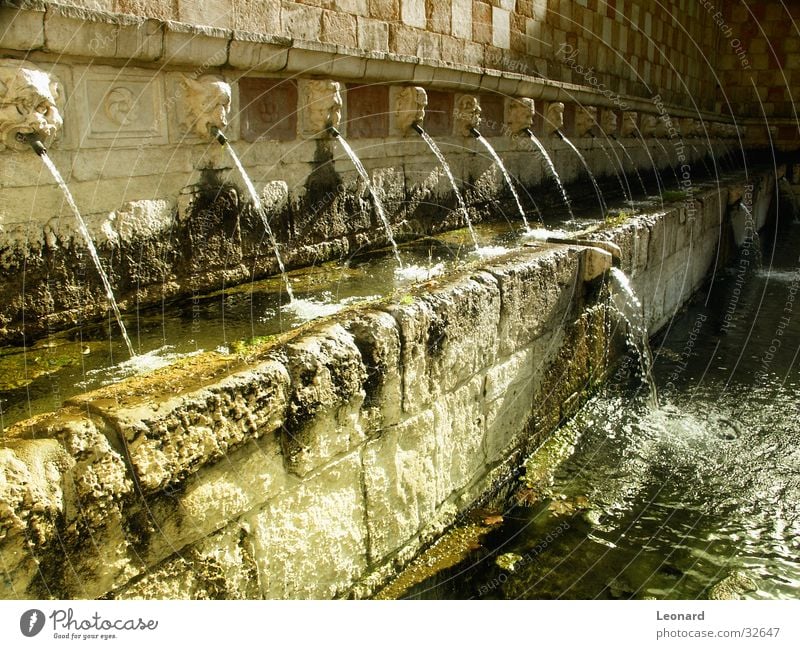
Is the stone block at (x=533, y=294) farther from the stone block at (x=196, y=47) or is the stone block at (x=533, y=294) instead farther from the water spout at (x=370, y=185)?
the stone block at (x=196, y=47)

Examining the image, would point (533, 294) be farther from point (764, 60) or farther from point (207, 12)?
point (764, 60)

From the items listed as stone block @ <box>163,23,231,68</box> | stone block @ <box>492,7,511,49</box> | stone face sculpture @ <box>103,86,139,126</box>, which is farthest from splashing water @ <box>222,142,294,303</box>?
stone block @ <box>492,7,511,49</box>

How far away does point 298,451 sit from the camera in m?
2.14

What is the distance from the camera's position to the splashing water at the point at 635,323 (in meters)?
4.40

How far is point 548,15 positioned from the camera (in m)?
7.29

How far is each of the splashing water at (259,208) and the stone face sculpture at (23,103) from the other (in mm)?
927

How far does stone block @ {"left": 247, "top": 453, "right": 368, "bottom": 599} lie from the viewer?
2.08 m

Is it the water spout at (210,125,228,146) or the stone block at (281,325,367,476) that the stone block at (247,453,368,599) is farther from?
the water spout at (210,125,228,146)

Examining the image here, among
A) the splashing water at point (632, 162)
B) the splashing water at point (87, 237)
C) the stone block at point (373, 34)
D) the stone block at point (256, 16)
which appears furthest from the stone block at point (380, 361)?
the splashing water at point (632, 162)

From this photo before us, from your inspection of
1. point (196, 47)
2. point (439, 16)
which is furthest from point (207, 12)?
point (439, 16)

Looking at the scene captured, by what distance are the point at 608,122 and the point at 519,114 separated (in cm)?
270

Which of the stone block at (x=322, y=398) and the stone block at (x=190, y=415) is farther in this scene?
the stone block at (x=322, y=398)

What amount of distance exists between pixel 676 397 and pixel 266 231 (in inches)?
113

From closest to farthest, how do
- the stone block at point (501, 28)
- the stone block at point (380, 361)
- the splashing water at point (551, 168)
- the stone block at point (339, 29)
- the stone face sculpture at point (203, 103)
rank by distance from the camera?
1. the stone block at point (380, 361)
2. the stone face sculpture at point (203, 103)
3. the stone block at point (339, 29)
4. the stone block at point (501, 28)
5. the splashing water at point (551, 168)
